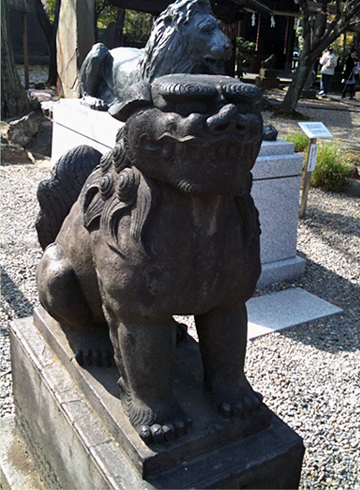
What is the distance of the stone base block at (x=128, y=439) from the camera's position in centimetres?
147

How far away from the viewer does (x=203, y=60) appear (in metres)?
3.34

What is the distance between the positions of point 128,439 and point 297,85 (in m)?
10.7

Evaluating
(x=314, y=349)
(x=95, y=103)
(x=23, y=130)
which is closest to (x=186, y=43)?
(x=95, y=103)

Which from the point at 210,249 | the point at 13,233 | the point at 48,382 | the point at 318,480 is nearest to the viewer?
the point at 210,249

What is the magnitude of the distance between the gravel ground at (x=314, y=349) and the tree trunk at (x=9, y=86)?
10.9ft

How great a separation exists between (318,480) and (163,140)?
1705mm

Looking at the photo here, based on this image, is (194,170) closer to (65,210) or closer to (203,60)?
(65,210)

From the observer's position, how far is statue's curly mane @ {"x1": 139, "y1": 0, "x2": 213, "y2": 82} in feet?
10.9

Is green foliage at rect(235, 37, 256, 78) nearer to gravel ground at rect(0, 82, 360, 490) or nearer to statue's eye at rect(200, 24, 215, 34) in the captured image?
gravel ground at rect(0, 82, 360, 490)

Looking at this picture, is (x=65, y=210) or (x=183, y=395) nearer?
(x=183, y=395)

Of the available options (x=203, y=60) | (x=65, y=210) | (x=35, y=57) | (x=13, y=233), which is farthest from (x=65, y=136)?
(x=35, y=57)

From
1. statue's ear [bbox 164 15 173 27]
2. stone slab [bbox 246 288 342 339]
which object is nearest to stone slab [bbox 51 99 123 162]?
statue's ear [bbox 164 15 173 27]

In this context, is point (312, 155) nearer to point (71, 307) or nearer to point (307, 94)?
point (71, 307)

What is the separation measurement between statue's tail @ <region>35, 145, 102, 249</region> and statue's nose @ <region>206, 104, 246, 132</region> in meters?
0.75
